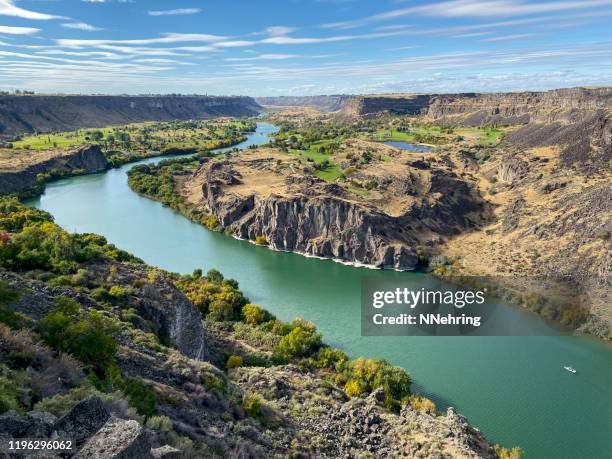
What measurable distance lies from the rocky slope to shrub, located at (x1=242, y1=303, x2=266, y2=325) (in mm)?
21236

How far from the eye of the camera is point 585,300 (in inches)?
1654

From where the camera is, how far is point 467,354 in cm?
3516

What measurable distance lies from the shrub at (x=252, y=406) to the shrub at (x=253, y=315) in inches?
637

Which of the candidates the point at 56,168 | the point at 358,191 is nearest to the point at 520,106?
the point at 358,191

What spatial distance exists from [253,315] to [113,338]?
1793 centimetres

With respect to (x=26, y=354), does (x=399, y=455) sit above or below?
below

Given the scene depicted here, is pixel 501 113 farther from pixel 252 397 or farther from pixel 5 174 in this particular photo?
pixel 252 397

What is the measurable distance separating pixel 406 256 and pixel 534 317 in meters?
16.0

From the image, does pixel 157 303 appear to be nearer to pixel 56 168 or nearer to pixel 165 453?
pixel 165 453

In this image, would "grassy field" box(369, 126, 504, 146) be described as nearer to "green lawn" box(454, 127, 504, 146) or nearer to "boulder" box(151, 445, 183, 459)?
"green lawn" box(454, 127, 504, 146)

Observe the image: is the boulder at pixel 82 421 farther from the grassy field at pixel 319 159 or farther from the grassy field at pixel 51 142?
the grassy field at pixel 51 142

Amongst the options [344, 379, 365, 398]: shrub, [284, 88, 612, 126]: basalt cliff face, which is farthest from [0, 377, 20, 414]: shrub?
[284, 88, 612, 126]: basalt cliff face

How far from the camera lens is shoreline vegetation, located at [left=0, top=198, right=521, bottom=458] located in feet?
45.9

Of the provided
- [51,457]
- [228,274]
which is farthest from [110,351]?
[228,274]
